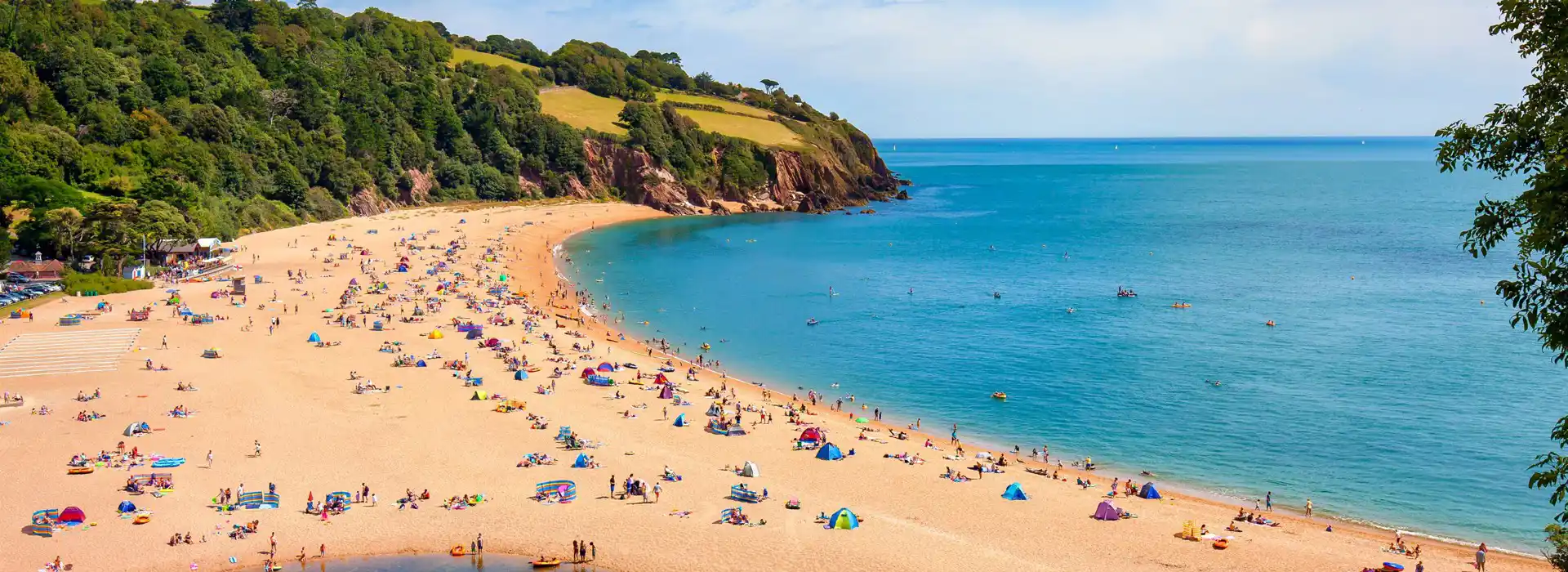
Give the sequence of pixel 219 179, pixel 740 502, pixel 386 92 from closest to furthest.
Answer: pixel 740 502
pixel 219 179
pixel 386 92

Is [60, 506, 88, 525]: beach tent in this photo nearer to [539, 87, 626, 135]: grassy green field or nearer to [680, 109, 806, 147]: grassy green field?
[539, 87, 626, 135]: grassy green field

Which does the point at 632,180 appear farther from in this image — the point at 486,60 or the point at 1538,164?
the point at 1538,164

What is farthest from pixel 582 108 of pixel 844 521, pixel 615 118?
pixel 844 521

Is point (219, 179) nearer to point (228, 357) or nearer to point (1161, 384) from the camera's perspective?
point (228, 357)

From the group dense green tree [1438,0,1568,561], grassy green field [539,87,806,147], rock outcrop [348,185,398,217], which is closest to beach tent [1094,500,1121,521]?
dense green tree [1438,0,1568,561]

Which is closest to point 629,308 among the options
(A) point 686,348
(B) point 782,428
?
(A) point 686,348

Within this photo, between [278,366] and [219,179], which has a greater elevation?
[219,179]
